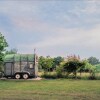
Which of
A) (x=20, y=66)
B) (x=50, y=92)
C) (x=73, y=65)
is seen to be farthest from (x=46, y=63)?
(x=50, y=92)

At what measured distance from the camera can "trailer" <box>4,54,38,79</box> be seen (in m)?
43.6

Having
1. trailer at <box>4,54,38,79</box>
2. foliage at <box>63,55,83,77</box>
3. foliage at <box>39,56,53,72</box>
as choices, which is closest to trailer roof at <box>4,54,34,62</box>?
trailer at <box>4,54,38,79</box>

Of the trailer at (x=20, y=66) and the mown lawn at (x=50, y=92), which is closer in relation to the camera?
the mown lawn at (x=50, y=92)

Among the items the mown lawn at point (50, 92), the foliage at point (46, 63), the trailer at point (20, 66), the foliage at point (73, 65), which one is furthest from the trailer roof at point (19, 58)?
the mown lawn at point (50, 92)

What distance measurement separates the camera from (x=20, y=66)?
4431cm

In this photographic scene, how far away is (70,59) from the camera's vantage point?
45250 mm

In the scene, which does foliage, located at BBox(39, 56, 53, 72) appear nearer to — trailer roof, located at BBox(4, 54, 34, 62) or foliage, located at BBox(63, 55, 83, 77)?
foliage, located at BBox(63, 55, 83, 77)

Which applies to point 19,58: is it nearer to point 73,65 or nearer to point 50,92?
point 73,65

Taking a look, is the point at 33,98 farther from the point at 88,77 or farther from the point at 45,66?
the point at 45,66

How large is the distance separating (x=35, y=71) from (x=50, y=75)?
2.19m

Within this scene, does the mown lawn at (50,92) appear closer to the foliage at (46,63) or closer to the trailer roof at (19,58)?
the trailer roof at (19,58)

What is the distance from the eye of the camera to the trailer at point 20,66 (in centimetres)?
4359

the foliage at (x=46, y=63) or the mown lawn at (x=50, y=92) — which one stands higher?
the foliage at (x=46, y=63)

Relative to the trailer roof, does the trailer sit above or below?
below
